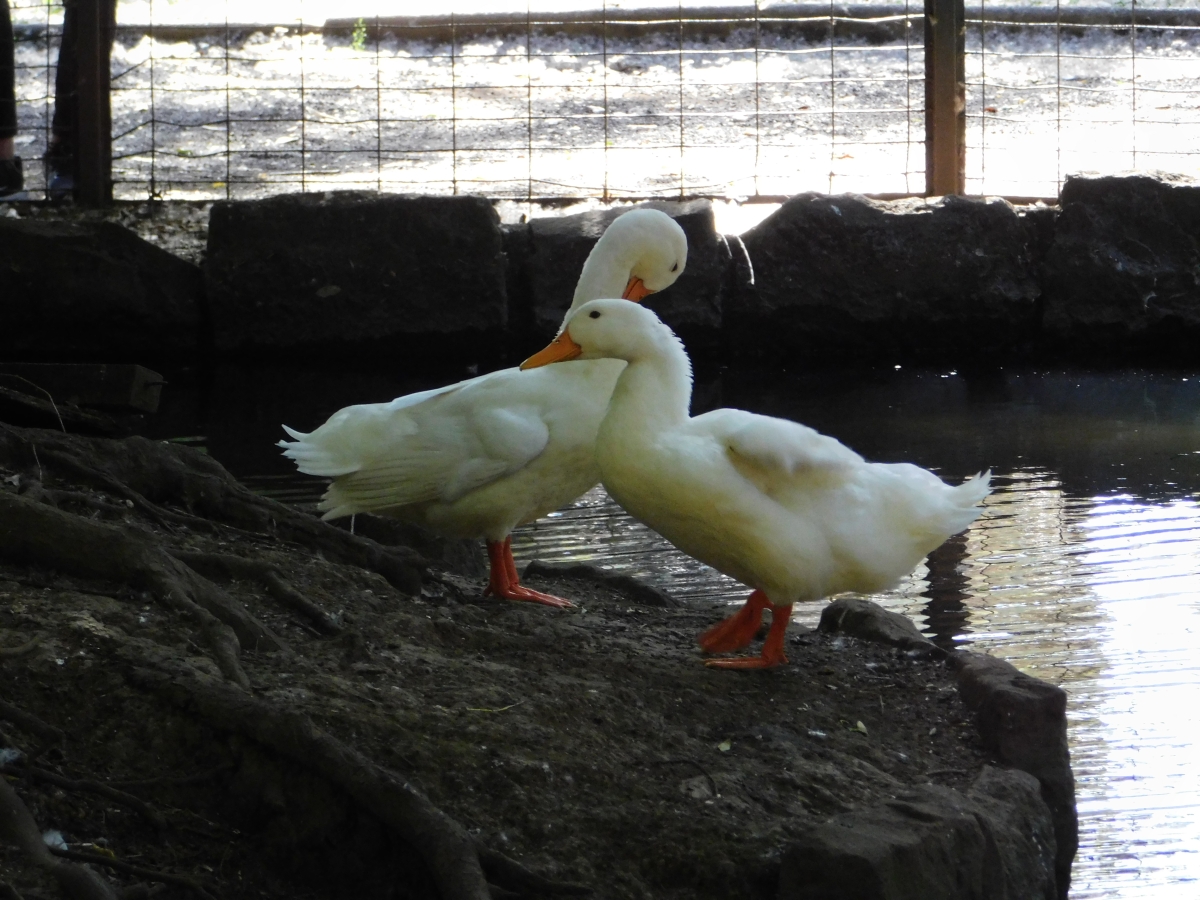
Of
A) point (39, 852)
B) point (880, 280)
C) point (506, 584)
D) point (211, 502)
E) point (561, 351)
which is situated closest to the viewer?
point (39, 852)

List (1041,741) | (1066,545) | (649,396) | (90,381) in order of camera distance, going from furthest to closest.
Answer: (90,381) → (1066,545) → (649,396) → (1041,741)

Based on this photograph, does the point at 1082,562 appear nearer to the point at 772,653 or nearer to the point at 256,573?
the point at 772,653

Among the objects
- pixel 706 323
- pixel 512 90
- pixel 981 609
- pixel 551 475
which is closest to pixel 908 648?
pixel 981 609

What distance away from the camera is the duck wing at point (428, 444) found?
13.5ft

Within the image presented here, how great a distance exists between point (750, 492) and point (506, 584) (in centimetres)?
94

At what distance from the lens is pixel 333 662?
313 centimetres

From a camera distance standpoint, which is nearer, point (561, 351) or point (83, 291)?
point (561, 351)

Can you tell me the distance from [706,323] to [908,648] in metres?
4.85

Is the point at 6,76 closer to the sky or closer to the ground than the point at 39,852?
closer to the sky

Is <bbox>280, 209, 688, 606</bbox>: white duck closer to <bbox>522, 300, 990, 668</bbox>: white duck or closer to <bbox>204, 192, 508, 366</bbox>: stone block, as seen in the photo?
<bbox>522, 300, 990, 668</bbox>: white duck

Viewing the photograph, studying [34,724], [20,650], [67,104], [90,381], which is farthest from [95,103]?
[34,724]

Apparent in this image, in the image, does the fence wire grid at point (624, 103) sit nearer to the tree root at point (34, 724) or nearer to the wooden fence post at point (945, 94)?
the wooden fence post at point (945, 94)

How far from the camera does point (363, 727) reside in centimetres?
271

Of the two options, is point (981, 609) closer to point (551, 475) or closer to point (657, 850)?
point (551, 475)
